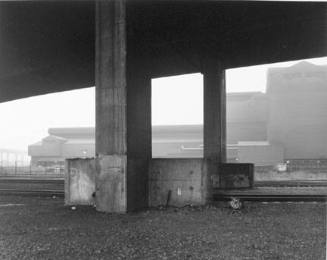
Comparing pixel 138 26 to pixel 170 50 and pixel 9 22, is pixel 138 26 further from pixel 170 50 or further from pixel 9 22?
pixel 9 22

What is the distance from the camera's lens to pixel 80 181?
47.2ft

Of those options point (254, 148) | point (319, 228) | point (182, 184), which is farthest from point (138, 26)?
point (254, 148)

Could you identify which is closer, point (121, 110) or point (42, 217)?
point (42, 217)

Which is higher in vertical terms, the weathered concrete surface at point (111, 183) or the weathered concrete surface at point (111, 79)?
the weathered concrete surface at point (111, 79)

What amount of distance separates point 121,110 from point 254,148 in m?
39.2

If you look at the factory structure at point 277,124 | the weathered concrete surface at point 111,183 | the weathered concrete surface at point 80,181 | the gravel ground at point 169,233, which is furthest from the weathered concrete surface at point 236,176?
the factory structure at point 277,124

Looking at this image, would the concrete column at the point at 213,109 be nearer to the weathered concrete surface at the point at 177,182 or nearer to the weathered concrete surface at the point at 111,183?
the weathered concrete surface at the point at 177,182

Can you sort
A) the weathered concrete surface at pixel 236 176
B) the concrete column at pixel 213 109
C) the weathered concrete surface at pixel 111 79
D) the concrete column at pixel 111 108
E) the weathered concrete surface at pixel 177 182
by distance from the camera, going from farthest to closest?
the concrete column at pixel 213 109, the weathered concrete surface at pixel 236 176, the weathered concrete surface at pixel 177 182, the weathered concrete surface at pixel 111 79, the concrete column at pixel 111 108

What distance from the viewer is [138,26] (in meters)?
15.9

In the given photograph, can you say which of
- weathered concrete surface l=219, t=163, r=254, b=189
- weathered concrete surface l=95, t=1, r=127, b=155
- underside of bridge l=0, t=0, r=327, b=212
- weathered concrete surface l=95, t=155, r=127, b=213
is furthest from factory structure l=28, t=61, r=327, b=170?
weathered concrete surface l=95, t=155, r=127, b=213

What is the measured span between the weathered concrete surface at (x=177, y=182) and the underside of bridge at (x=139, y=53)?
0.03m

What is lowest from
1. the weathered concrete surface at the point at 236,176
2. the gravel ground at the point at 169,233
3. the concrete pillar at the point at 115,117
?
the gravel ground at the point at 169,233

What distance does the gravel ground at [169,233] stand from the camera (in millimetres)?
7410

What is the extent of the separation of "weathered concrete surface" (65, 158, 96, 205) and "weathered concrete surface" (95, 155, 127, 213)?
1.08 metres
